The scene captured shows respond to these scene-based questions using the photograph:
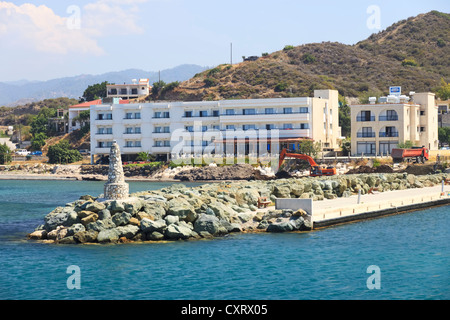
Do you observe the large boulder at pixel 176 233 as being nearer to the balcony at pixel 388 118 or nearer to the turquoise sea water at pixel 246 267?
the turquoise sea water at pixel 246 267

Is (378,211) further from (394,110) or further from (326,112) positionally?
(326,112)

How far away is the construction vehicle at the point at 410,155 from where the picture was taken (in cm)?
7519

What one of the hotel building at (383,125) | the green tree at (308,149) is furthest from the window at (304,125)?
the hotel building at (383,125)

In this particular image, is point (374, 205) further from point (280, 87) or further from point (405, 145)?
point (280, 87)

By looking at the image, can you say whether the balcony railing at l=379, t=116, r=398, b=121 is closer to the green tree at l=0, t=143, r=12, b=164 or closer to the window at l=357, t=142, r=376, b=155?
the window at l=357, t=142, r=376, b=155

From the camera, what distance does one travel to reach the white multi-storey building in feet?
289

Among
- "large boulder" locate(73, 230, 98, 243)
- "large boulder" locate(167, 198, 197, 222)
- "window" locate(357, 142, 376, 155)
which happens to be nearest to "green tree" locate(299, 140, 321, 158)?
"window" locate(357, 142, 376, 155)

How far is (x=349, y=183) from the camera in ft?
155

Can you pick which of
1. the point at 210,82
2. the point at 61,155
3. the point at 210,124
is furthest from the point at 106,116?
the point at 210,82

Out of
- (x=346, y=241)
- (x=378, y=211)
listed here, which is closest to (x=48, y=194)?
(x=378, y=211)

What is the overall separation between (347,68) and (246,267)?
13387 centimetres

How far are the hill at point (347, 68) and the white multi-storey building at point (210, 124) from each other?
30254 mm

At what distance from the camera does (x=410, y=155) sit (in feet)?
Result: 249
